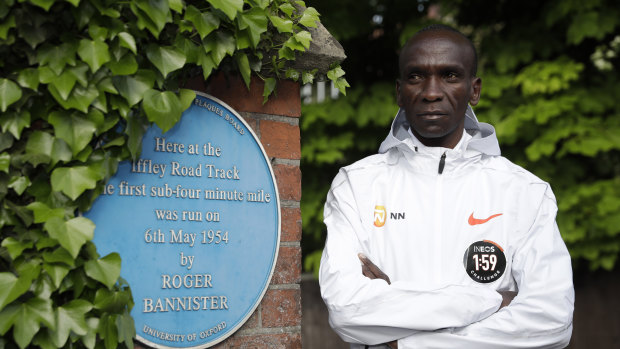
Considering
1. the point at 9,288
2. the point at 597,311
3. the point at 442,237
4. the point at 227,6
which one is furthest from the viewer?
the point at 597,311

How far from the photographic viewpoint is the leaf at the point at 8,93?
1.68 meters

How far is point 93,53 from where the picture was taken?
5.81 ft

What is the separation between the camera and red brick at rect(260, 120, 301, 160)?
245 cm

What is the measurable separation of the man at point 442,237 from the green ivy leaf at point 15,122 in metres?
1.10

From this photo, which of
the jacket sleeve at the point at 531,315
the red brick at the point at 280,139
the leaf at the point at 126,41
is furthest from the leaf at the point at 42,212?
the jacket sleeve at the point at 531,315

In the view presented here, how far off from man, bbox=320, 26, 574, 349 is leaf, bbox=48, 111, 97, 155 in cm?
95

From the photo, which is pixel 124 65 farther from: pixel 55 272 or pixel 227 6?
pixel 55 272

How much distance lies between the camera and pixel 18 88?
5.61 ft

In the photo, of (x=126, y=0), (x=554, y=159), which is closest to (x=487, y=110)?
(x=554, y=159)

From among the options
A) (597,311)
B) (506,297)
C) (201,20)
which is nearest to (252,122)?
(201,20)

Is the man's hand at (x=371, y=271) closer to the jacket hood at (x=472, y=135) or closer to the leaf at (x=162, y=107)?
the jacket hood at (x=472, y=135)

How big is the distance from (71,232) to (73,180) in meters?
0.15

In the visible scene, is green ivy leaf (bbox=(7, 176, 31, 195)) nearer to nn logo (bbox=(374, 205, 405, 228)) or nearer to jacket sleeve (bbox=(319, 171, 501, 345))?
jacket sleeve (bbox=(319, 171, 501, 345))

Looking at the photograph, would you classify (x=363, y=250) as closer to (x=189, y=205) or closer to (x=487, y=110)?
(x=189, y=205)
